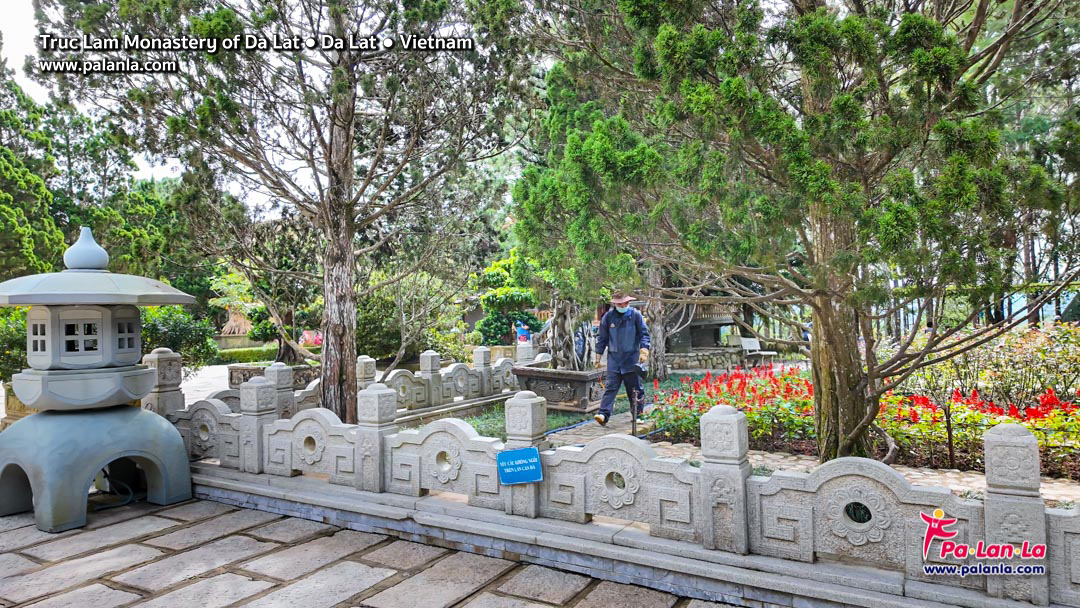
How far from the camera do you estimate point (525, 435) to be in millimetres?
4250

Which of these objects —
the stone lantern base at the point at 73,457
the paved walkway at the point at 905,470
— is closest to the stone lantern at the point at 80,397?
the stone lantern base at the point at 73,457

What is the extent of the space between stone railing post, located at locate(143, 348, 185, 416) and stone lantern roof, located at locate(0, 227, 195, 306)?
3.53ft

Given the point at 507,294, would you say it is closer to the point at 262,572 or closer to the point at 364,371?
the point at 364,371

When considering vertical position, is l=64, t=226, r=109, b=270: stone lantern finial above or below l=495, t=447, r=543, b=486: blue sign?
above

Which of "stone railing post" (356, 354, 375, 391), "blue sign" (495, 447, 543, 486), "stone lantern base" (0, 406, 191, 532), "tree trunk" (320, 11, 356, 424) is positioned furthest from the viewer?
"stone railing post" (356, 354, 375, 391)

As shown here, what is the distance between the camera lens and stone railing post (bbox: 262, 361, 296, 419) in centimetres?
591

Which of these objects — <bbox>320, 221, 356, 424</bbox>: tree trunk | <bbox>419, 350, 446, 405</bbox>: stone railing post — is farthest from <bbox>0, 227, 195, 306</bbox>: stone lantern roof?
<bbox>419, 350, 446, 405</bbox>: stone railing post

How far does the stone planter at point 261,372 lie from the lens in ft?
41.8

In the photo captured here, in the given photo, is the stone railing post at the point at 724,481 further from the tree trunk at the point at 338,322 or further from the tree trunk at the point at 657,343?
the tree trunk at the point at 657,343

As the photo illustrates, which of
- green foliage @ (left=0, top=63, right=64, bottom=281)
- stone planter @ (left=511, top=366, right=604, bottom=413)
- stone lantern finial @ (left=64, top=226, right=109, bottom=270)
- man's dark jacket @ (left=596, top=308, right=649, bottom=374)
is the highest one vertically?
green foliage @ (left=0, top=63, right=64, bottom=281)

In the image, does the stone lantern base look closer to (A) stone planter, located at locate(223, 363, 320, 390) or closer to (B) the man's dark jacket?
(B) the man's dark jacket

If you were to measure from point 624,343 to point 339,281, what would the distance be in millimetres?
3428

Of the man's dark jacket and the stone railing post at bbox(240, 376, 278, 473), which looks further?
the man's dark jacket

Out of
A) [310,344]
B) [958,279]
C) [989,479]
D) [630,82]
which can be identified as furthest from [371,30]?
[310,344]
